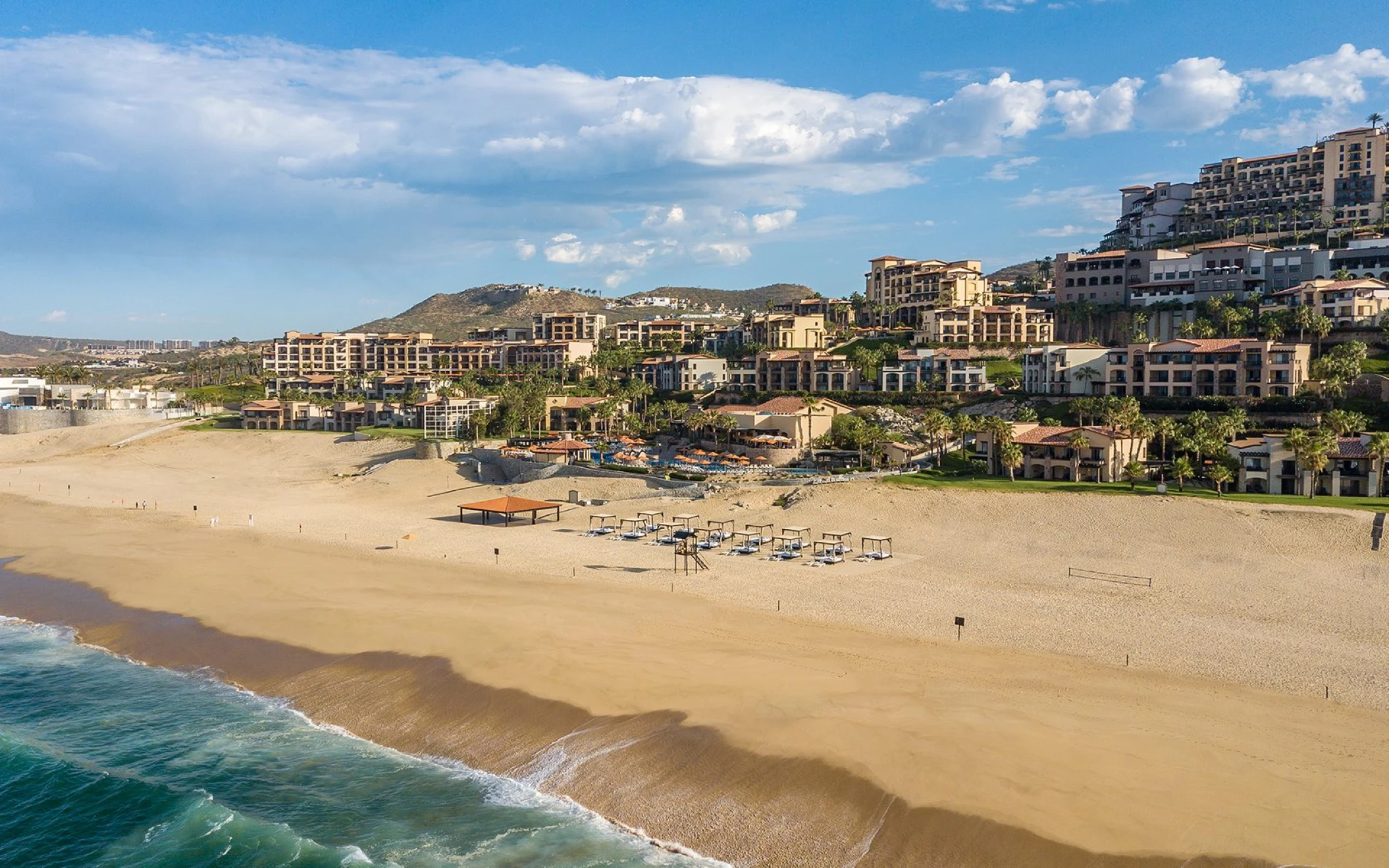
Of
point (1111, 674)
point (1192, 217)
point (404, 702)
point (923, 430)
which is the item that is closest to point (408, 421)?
point (923, 430)

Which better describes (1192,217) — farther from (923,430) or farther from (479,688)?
(479,688)

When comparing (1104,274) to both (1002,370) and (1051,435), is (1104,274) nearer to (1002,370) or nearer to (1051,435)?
(1002,370)

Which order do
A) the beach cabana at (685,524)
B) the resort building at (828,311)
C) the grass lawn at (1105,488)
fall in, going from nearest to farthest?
the grass lawn at (1105,488), the beach cabana at (685,524), the resort building at (828,311)

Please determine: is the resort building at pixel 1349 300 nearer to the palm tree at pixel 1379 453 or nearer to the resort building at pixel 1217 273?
the resort building at pixel 1217 273

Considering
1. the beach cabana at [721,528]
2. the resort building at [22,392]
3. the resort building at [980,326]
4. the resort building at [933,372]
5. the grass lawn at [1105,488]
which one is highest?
the resort building at [980,326]

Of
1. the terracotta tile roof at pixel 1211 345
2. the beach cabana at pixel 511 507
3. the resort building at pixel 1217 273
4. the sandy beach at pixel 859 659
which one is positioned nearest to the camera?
the sandy beach at pixel 859 659

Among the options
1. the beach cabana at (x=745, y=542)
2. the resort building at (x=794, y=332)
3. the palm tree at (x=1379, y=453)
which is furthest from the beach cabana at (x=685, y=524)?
the resort building at (x=794, y=332)

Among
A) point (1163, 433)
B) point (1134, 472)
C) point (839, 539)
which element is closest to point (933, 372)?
point (1163, 433)
